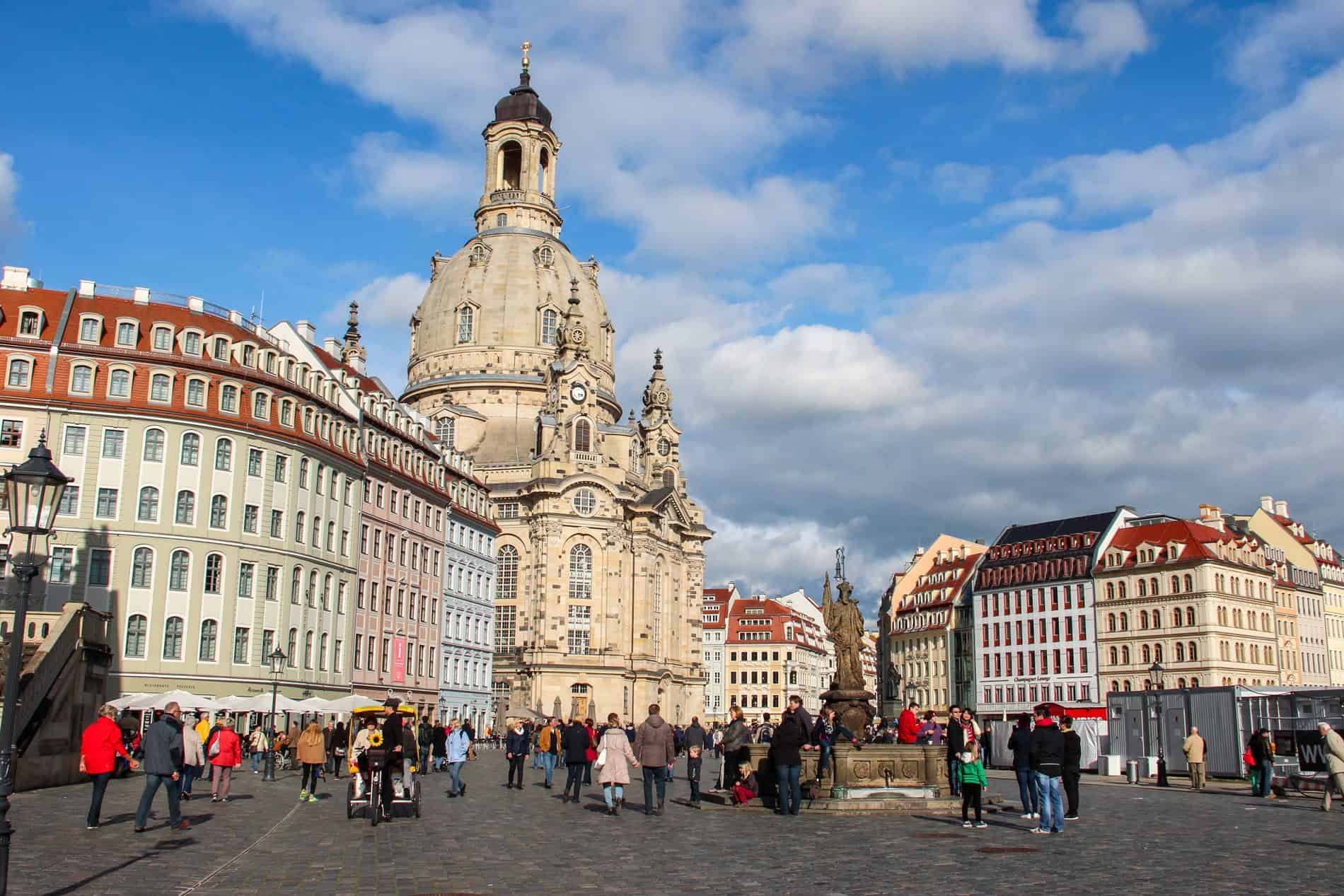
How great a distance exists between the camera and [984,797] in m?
27.5

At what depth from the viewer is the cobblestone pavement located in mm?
15109

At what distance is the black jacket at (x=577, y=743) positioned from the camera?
28.3 m

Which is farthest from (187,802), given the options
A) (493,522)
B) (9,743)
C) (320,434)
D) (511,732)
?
(493,522)

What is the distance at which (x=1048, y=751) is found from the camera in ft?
70.6

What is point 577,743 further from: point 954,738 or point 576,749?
point 954,738

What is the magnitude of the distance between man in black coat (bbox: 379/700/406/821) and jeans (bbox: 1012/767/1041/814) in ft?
35.3

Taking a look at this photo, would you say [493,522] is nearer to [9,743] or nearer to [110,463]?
[110,463]

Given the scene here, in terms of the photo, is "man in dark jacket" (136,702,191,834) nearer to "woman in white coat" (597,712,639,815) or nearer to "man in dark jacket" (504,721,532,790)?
"woman in white coat" (597,712,639,815)

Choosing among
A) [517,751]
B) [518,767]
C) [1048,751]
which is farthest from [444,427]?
[1048,751]

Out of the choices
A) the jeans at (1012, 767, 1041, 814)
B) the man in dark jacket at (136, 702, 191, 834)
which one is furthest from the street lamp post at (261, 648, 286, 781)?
the jeans at (1012, 767, 1041, 814)

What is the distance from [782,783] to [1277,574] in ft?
304

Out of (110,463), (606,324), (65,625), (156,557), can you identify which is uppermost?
(606,324)

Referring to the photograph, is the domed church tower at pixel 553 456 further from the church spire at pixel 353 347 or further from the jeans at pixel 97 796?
the jeans at pixel 97 796

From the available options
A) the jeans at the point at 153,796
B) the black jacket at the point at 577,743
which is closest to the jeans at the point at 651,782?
the black jacket at the point at 577,743
